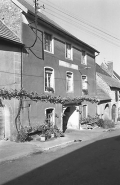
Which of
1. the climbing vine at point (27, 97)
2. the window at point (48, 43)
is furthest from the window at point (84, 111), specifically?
the window at point (48, 43)

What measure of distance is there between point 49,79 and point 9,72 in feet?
12.3

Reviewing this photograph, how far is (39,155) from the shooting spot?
30.7ft

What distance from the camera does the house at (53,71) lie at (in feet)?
41.1

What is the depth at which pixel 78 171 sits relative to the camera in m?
6.88

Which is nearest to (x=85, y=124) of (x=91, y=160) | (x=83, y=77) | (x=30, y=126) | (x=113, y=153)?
(x=83, y=77)

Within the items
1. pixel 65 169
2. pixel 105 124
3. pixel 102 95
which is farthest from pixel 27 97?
pixel 102 95

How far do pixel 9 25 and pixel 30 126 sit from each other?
6.92 metres

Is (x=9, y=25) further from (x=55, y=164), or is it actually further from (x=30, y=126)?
(x=55, y=164)

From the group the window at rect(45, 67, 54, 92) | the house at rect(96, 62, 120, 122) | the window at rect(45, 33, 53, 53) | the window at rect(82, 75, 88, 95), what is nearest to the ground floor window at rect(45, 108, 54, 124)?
the window at rect(45, 67, 54, 92)

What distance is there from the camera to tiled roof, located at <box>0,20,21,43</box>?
11.4 metres

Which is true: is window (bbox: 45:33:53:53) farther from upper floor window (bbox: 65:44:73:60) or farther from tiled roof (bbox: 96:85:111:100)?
tiled roof (bbox: 96:85:111:100)

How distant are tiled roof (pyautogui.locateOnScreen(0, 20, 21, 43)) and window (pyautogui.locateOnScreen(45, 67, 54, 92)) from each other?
337cm

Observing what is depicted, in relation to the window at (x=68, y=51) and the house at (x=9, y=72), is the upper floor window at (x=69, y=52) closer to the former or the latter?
the window at (x=68, y=51)

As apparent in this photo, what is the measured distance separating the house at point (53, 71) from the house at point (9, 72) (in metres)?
0.43
